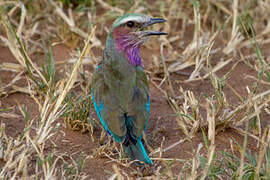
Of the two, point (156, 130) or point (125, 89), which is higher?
point (125, 89)

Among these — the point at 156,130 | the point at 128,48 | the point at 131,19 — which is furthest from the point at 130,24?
the point at 156,130

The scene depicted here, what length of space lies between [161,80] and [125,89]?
1.09 m

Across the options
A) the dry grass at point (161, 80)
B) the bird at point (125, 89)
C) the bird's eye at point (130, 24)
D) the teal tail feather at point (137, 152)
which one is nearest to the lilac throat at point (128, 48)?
the bird at point (125, 89)

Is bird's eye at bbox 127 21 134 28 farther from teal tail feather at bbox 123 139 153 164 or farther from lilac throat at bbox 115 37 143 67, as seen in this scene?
teal tail feather at bbox 123 139 153 164

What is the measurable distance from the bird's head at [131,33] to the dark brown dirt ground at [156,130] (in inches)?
23.9

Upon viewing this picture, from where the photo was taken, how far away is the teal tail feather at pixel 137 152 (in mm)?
3406

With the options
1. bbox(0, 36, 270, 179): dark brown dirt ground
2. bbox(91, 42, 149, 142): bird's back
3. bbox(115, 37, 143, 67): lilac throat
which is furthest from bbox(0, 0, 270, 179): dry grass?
bbox(115, 37, 143, 67): lilac throat

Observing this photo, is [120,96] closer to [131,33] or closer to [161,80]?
[131,33]

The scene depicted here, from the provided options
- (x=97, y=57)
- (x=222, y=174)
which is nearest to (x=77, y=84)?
(x=97, y=57)

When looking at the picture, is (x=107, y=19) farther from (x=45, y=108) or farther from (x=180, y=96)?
(x=45, y=108)

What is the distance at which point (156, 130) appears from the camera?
4012mm

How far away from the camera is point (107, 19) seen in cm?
571

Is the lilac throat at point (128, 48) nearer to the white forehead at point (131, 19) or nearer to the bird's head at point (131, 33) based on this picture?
the bird's head at point (131, 33)

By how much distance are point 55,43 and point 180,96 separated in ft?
4.90
